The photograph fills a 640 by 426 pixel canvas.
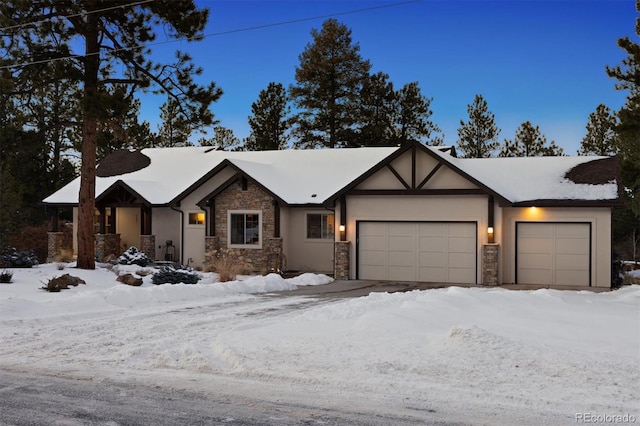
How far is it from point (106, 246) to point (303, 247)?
9.13 metres

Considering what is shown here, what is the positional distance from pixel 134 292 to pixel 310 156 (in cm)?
1485

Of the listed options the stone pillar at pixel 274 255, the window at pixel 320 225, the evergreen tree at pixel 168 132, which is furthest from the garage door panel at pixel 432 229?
the evergreen tree at pixel 168 132

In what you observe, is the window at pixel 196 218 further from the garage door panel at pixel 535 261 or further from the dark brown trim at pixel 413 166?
the garage door panel at pixel 535 261

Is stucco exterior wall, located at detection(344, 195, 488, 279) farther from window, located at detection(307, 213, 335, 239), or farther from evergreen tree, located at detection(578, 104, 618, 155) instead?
evergreen tree, located at detection(578, 104, 618, 155)

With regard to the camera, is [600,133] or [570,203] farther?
[600,133]

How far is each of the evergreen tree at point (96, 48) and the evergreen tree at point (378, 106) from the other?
22189mm

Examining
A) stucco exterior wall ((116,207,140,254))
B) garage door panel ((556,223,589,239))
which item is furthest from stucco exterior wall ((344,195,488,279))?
stucco exterior wall ((116,207,140,254))

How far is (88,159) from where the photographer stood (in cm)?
1980

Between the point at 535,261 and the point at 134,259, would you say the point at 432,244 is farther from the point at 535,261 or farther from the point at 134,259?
the point at 134,259

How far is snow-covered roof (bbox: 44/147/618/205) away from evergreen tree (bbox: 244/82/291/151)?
11477 millimetres

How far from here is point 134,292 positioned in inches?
576

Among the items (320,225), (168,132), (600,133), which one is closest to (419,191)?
(320,225)

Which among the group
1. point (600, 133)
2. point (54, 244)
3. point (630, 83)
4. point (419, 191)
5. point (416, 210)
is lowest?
point (54, 244)

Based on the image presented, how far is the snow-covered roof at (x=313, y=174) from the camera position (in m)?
21.2
